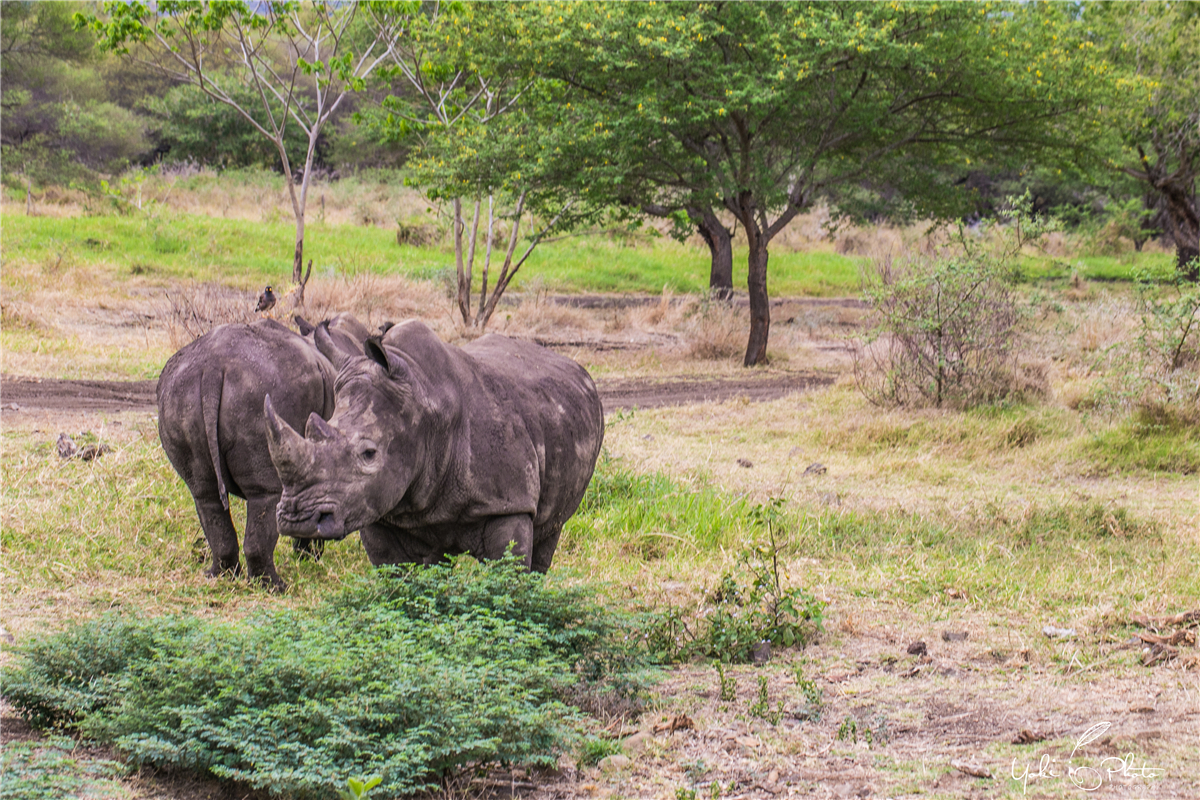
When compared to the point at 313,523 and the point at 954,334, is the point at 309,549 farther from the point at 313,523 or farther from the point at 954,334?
the point at 954,334

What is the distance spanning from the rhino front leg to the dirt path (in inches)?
314

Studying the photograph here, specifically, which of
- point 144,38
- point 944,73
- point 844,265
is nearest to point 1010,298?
point 944,73

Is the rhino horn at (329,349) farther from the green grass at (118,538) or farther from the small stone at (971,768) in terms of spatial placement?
the small stone at (971,768)

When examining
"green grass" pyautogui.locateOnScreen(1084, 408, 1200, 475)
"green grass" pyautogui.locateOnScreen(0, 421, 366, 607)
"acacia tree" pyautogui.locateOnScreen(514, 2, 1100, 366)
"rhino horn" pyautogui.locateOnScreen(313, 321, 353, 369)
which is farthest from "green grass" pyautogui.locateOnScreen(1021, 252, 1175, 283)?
"rhino horn" pyautogui.locateOnScreen(313, 321, 353, 369)

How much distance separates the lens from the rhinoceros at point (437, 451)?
3770mm

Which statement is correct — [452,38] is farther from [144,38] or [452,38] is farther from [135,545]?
[135,545]

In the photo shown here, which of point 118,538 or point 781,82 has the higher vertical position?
point 781,82

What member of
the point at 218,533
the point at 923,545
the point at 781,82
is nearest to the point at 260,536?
the point at 218,533

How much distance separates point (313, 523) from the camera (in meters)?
3.73

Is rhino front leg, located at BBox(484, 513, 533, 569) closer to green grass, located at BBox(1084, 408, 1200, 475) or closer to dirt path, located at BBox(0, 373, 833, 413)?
green grass, located at BBox(1084, 408, 1200, 475)

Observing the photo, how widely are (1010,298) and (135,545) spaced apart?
9.51 m

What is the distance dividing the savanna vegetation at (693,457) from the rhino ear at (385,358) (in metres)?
0.87

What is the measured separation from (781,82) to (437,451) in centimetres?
1270

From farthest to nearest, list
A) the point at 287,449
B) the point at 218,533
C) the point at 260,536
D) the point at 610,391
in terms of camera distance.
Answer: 1. the point at 610,391
2. the point at 218,533
3. the point at 260,536
4. the point at 287,449
